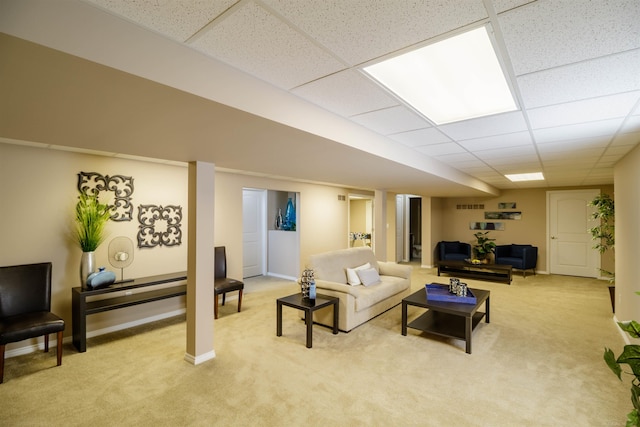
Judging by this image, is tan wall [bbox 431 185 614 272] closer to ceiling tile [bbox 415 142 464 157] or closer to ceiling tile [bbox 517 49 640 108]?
ceiling tile [bbox 415 142 464 157]

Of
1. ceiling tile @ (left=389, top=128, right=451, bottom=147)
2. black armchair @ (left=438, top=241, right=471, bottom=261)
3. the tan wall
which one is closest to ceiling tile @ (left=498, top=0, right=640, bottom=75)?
ceiling tile @ (left=389, top=128, right=451, bottom=147)

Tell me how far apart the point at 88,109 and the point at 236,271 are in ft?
13.9

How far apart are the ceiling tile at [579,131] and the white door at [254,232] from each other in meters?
5.72

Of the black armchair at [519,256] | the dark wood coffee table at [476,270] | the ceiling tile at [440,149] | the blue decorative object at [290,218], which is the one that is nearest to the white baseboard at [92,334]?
the blue decorative object at [290,218]

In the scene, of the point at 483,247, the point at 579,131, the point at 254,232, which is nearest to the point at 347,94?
the point at 579,131

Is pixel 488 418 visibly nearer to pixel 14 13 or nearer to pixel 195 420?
pixel 195 420

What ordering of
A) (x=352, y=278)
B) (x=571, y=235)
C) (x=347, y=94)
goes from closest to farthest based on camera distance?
(x=347, y=94), (x=352, y=278), (x=571, y=235)

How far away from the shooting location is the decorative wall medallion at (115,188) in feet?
12.2

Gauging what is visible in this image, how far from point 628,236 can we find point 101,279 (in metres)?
5.99

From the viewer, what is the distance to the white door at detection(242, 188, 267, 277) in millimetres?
7242

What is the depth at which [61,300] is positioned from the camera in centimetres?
357

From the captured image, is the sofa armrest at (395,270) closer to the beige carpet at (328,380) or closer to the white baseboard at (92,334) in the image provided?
the beige carpet at (328,380)

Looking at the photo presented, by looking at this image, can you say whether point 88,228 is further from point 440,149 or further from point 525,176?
point 525,176

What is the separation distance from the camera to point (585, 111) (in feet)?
7.32
